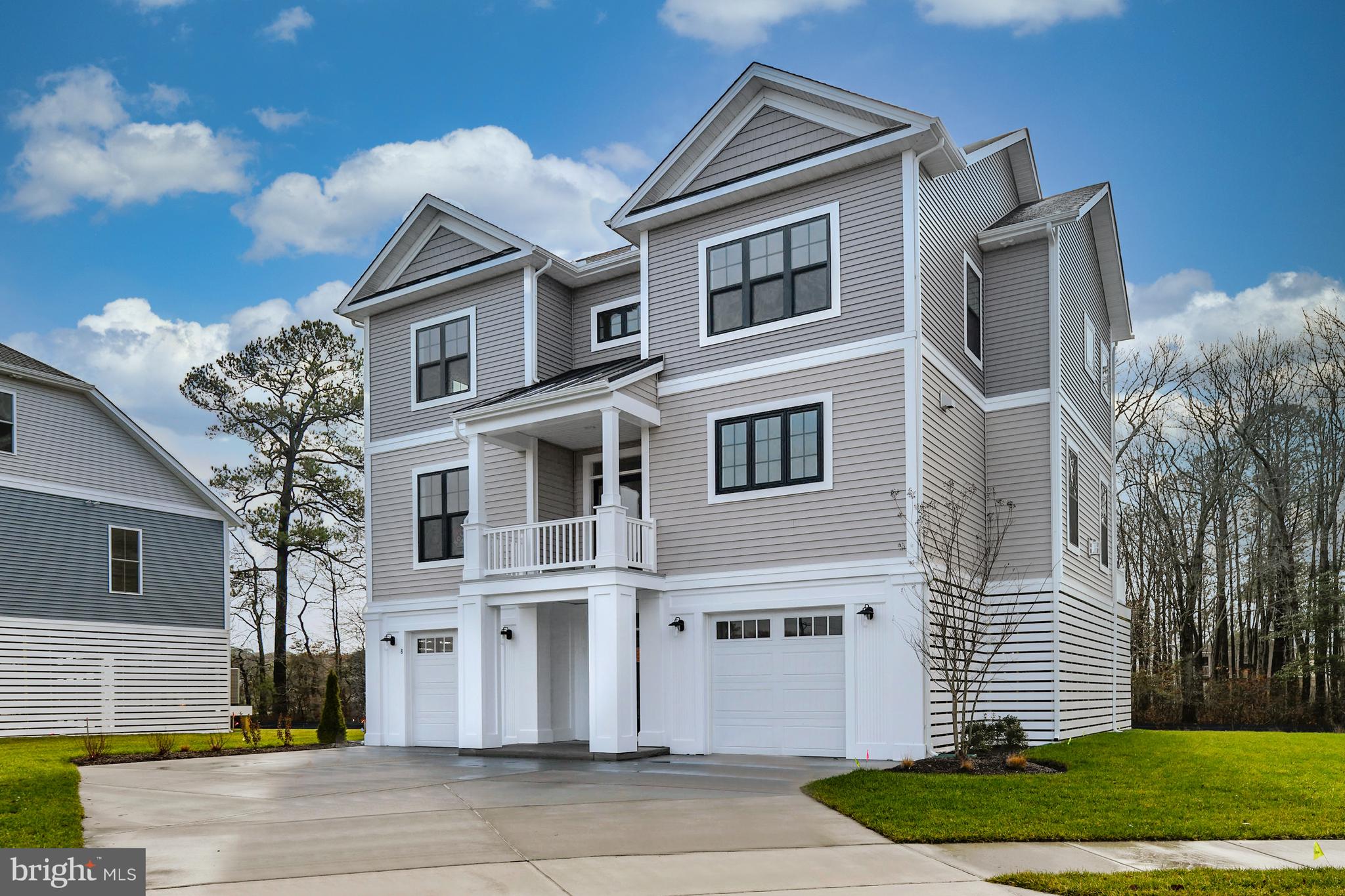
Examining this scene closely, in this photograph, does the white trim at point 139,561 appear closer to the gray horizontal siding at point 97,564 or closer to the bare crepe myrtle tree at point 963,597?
the gray horizontal siding at point 97,564

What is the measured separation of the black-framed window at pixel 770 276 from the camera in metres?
15.4

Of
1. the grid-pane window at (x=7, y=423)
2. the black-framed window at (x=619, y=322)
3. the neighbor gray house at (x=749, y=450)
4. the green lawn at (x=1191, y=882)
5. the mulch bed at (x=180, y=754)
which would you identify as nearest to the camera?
the green lawn at (x=1191, y=882)

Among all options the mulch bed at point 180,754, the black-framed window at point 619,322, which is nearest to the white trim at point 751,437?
the black-framed window at point 619,322

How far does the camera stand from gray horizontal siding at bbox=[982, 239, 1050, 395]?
56.4 ft

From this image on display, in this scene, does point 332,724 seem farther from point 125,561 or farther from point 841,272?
point 841,272

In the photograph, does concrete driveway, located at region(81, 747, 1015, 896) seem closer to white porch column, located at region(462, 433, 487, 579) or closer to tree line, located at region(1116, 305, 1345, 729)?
white porch column, located at region(462, 433, 487, 579)

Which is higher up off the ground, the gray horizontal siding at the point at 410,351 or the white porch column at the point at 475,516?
the gray horizontal siding at the point at 410,351

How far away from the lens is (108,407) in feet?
80.8

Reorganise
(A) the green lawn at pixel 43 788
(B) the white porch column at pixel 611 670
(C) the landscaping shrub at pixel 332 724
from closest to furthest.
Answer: (A) the green lawn at pixel 43 788, (B) the white porch column at pixel 611 670, (C) the landscaping shrub at pixel 332 724

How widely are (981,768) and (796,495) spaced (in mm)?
4406

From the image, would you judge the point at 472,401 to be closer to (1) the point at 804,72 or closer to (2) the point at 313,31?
(1) the point at 804,72

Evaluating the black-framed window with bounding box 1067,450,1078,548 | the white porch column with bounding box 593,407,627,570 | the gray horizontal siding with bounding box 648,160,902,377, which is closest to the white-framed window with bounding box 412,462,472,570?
the white porch column with bounding box 593,407,627,570

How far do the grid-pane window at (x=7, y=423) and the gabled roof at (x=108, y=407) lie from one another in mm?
493

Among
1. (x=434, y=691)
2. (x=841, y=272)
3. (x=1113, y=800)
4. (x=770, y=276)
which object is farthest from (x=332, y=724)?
(x=1113, y=800)
